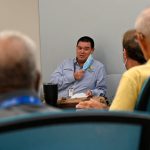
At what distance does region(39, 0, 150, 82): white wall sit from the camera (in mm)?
4598

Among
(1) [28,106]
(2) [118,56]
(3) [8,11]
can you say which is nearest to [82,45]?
(2) [118,56]

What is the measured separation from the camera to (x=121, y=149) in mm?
1038

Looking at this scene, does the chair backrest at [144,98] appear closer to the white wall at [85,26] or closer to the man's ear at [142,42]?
the man's ear at [142,42]

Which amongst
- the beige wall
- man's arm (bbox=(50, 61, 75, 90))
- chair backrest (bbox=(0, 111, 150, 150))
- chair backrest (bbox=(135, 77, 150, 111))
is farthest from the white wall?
chair backrest (bbox=(0, 111, 150, 150))

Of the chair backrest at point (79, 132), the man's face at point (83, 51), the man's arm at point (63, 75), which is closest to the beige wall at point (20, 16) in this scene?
the man's arm at point (63, 75)

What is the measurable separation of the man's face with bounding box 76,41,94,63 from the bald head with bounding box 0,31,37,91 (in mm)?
3624

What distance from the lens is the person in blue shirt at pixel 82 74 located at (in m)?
4.66

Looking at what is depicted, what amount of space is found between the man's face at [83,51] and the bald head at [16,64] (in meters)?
3.62

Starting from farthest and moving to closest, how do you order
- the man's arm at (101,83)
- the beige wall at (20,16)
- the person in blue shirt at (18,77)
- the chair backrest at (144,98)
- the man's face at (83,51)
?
the beige wall at (20,16), the man's face at (83,51), the man's arm at (101,83), the chair backrest at (144,98), the person in blue shirt at (18,77)

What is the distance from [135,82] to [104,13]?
120 inches

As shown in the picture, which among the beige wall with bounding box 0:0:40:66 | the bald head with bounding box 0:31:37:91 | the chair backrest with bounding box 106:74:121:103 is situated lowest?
the chair backrest with bounding box 106:74:121:103

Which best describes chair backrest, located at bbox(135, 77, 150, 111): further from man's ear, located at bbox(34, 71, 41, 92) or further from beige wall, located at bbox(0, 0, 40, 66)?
beige wall, located at bbox(0, 0, 40, 66)

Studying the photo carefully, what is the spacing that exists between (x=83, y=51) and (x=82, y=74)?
0.30m

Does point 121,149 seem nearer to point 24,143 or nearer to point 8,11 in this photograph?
point 24,143
